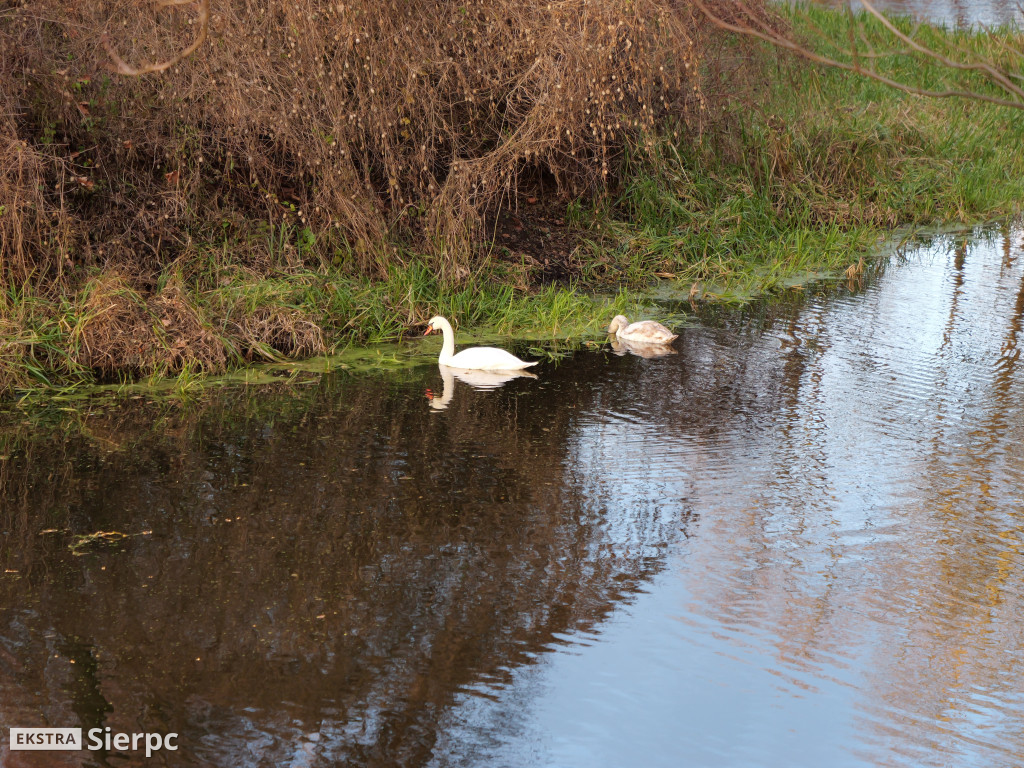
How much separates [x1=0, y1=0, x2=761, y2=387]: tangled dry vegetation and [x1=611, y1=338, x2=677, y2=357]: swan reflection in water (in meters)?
Result: 1.56

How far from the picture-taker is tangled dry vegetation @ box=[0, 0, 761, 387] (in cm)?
829

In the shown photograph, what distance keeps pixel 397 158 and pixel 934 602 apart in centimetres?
621

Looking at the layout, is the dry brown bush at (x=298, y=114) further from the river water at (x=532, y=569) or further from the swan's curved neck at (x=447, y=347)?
the river water at (x=532, y=569)

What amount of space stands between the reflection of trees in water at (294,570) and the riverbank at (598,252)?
1.03m

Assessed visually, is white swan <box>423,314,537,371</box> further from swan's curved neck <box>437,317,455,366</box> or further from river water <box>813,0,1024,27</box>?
river water <box>813,0,1024,27</box>

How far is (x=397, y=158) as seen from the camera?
9578 mm

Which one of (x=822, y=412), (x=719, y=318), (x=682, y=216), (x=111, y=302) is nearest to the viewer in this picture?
(x=822, y=412)

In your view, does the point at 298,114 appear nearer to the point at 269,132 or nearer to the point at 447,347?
the point at 269,132

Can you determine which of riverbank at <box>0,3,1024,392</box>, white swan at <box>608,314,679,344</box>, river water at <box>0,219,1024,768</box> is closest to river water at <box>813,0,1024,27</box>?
riverbank at <box>0,3,1024,392</box>

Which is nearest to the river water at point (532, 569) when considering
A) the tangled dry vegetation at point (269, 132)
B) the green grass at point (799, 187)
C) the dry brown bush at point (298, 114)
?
the tangled dry vegetation at point (269, 132)

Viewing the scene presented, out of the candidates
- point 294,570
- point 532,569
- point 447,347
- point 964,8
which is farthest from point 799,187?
point 964,8

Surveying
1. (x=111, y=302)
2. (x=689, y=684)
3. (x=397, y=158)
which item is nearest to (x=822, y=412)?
(x=689, y=684)

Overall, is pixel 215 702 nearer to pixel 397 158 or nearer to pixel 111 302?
pixel 111 302

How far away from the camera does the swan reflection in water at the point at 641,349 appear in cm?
884
